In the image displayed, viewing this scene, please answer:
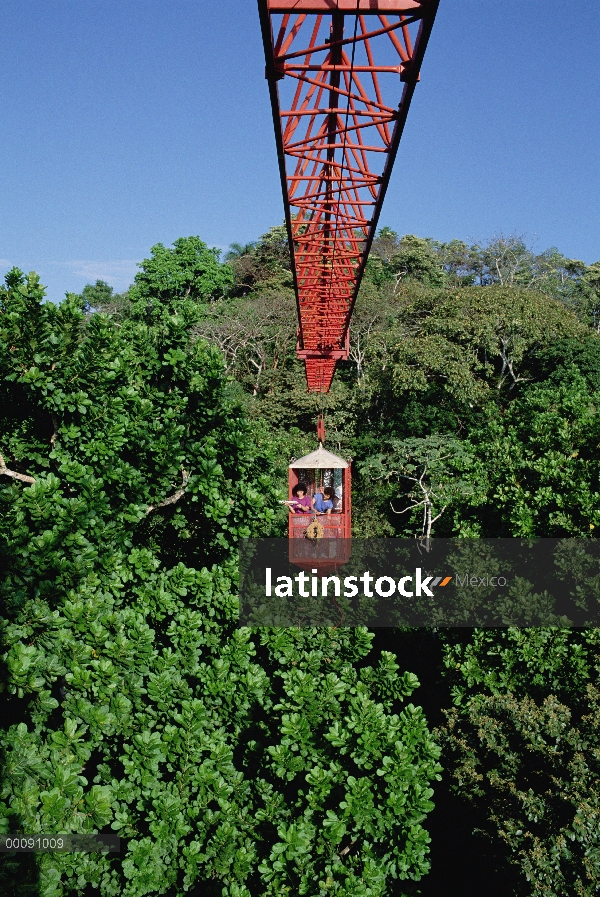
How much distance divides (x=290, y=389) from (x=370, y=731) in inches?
901

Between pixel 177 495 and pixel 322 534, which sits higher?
pixel 177 495

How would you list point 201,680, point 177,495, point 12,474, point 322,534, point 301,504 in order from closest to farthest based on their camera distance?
point 201,680 < point 12,474 < point 177,495 < point 322,534 < point 301,504

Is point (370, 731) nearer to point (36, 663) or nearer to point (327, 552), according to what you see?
point (36, 663)

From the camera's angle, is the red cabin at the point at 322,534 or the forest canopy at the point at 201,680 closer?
the forest canopy at the point at 201,680

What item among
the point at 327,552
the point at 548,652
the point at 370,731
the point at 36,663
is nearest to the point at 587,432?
the point at 548,652

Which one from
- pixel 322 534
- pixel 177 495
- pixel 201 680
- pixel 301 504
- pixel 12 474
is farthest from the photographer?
pixel 301 504

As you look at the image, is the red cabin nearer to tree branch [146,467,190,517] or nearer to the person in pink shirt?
the person in pink shirt

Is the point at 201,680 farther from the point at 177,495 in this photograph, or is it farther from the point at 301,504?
the point at 301,504

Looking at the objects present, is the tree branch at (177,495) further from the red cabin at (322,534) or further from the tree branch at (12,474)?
the red cabin at (322,534)

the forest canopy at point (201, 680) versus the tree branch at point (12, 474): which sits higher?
the tree branch at point (12, 474)

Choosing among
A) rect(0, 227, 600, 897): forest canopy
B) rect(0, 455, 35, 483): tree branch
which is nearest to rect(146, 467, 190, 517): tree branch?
rect(0, 227, 600, 897): forest canopy

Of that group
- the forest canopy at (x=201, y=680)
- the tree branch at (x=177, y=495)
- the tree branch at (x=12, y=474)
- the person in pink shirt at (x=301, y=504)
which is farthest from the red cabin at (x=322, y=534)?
the tree branch at (x=12, y=474)

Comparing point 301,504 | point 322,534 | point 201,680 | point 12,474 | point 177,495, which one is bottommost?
point 201,680

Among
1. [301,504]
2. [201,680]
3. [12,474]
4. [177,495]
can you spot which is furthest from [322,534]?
[12,474]
